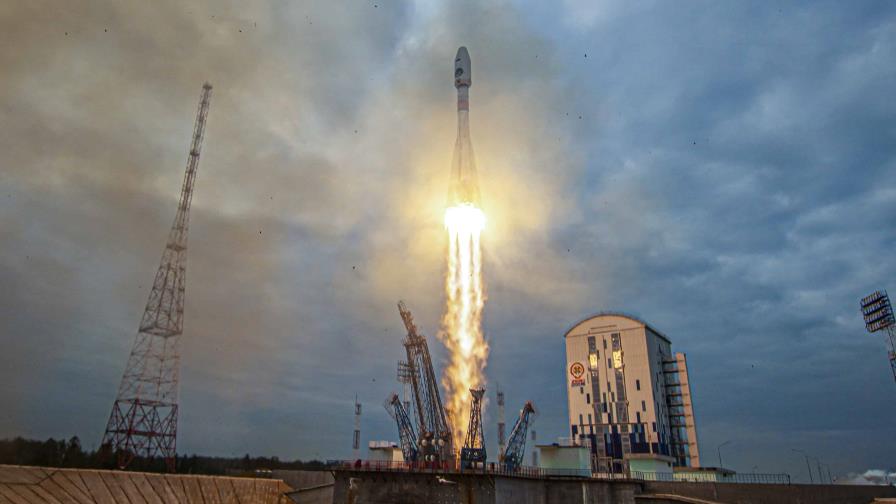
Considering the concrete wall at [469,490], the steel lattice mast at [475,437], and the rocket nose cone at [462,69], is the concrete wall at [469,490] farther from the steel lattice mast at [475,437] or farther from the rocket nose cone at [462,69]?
the rocket nose cone at [462,69]

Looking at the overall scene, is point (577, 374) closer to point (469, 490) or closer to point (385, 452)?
point (385, 452)

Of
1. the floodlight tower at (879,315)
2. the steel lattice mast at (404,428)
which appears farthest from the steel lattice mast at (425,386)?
the floodlight tower at (879,315)

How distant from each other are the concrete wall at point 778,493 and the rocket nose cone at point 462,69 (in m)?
51.9

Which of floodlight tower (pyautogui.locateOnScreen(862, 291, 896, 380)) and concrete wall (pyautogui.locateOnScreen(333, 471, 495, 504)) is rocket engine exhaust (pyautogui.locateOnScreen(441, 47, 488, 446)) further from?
floodlight tower (pyautogui.locateOnScreen(862, 291, 896, 380))

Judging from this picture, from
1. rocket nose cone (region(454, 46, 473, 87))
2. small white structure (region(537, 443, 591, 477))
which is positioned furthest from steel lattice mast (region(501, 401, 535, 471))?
rocket nose cone (region(454, 46, 473, 87))

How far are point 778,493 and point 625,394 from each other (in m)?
39.4

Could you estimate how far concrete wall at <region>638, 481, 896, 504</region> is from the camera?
53.7 metres

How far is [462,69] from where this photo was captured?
65000mm

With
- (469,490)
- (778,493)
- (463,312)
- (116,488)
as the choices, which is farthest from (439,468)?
(778,493)

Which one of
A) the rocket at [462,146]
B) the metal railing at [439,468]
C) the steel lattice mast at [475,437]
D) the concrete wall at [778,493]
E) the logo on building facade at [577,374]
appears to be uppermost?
the rocket at [462,146]

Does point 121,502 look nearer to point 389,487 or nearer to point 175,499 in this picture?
point 175,499

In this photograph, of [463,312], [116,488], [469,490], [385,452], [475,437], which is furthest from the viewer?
[385,452]

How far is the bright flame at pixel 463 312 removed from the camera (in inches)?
2522

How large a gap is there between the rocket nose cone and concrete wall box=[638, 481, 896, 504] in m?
51.9
